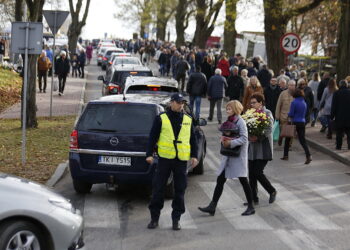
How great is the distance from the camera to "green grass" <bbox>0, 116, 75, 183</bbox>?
1266 centimetres

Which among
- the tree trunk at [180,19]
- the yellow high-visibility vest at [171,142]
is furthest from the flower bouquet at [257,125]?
the tree trunk at [180,19]

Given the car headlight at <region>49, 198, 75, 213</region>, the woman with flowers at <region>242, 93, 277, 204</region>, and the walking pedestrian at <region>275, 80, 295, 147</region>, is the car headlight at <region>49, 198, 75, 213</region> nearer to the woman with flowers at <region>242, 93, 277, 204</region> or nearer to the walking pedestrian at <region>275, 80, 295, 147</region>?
the woman with flowers at <region>242, 93, 277, 204</region>

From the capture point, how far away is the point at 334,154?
642 inches

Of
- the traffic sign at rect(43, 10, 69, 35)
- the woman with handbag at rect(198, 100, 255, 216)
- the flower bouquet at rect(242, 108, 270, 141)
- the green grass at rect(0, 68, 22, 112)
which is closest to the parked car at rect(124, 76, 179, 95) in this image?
the traffic sign at rect(43, 10, 69, 35)

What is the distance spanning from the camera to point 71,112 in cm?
2319

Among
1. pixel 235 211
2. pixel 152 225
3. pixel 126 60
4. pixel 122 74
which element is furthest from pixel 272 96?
pixel 126 60

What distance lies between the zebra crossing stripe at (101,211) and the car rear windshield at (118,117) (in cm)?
111

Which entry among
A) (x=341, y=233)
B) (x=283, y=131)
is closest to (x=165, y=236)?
(x=341, y=233)

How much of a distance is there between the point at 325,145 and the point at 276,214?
7.72m

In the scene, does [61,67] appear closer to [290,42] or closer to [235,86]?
[235,86]

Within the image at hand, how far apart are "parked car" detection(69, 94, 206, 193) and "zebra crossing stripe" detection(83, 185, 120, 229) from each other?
1.12 feet

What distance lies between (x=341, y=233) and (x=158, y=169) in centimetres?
256

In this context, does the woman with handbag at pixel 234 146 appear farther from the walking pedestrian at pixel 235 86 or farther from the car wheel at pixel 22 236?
the walking pedestrian at pixel 235 86

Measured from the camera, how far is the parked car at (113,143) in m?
10.2
